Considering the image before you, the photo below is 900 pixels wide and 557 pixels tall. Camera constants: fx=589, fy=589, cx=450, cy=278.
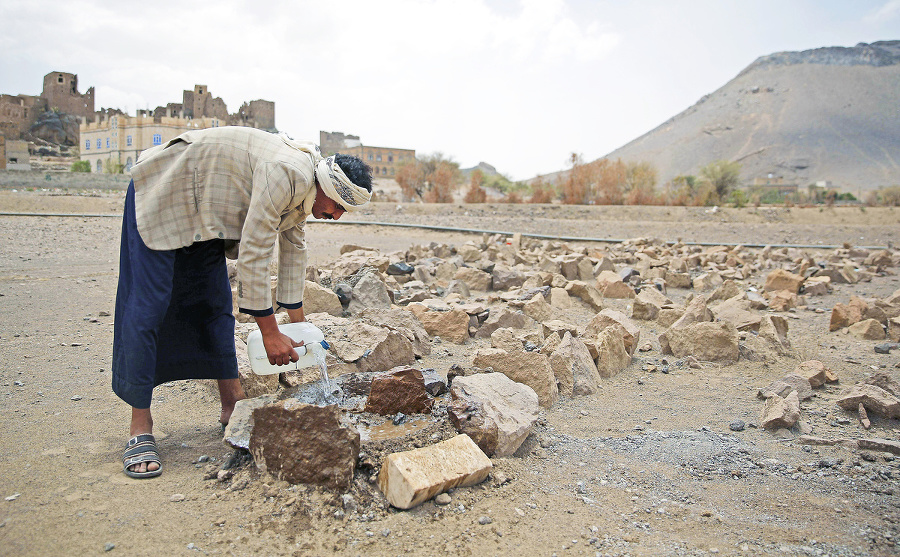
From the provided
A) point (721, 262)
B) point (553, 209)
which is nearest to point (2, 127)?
point (553, 209)

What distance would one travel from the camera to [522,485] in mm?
2572

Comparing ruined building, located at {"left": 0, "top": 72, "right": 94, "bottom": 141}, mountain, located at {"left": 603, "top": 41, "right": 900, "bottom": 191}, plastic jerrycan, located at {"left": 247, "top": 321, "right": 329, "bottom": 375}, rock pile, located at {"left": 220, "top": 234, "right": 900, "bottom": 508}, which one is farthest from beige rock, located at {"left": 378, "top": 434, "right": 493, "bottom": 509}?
mountain, located at {"left": 603, "top": 41, "right": 900, "bottom": 191}

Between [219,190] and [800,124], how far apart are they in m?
84.3

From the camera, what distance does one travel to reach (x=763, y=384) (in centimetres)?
420

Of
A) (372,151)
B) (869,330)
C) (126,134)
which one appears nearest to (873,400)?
(869,330)

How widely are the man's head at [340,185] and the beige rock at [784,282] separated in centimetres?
763

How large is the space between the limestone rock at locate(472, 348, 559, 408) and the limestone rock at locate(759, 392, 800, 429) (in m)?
1.18

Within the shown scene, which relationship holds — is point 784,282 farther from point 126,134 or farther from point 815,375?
point 126,134

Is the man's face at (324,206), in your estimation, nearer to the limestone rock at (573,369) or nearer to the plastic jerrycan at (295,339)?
the plastic jerrycan at (295,339)

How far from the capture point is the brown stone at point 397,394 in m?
3.04

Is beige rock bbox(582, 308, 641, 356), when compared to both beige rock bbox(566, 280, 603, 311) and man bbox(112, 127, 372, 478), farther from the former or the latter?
man bbox(112, 127, 372, 478)

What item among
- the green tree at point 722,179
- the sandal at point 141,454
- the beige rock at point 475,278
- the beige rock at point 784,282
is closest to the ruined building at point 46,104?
the green tree at point 722,179

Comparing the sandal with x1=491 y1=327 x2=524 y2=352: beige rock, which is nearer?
the sandal

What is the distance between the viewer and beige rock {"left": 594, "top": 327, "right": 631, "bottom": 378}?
4262 mm
